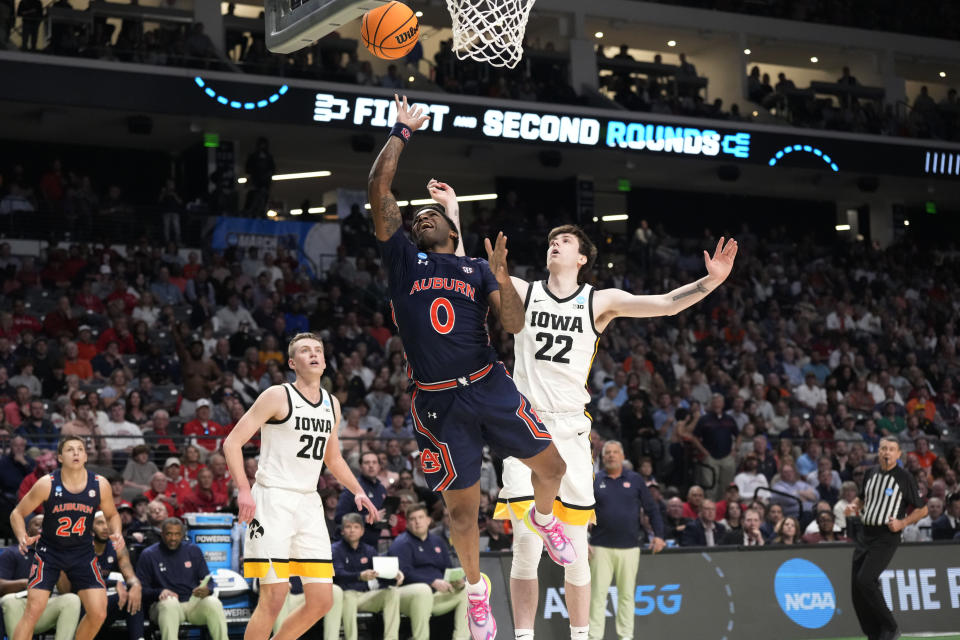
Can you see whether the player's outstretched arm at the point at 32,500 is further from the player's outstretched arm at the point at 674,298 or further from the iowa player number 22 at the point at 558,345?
the player's outstretched arm at the point at 674,298

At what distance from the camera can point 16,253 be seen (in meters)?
21.1

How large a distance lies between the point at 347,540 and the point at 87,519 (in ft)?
9.92

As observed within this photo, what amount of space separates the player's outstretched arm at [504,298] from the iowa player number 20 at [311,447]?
2.25 meters

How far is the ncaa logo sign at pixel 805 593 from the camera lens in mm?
13898

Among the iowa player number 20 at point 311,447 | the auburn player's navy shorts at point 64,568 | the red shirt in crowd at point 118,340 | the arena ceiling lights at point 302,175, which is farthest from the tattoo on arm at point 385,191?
the arena ceiling lights at point 302,175

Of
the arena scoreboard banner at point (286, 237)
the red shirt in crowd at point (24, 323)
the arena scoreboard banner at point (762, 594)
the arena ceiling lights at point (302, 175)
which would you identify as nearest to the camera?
the arena scoreboard banner at point (762, 594)

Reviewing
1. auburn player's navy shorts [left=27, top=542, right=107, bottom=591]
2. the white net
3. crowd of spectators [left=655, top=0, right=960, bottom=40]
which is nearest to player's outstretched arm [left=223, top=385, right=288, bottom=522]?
auburn player's navy shorts [left=27, top=542, right=107, bottom=591]

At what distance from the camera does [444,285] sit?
24.2 feet

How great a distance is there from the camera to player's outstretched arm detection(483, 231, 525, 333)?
7031 millimetres

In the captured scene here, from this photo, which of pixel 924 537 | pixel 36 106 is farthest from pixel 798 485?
pixel 36 106

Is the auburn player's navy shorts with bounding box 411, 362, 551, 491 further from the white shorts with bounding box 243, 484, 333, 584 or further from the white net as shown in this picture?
the white net

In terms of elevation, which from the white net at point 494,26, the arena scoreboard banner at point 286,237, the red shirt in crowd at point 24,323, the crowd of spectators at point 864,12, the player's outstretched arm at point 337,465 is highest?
the crowd of spectators at point 864,12

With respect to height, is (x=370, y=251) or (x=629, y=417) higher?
(x=370, y=251)

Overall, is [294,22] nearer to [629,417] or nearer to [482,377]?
[482,377]
